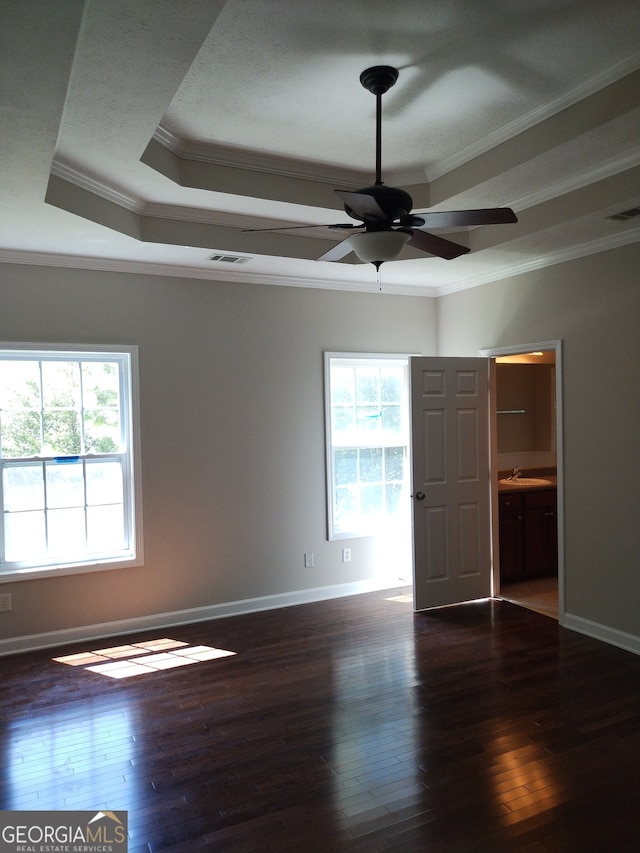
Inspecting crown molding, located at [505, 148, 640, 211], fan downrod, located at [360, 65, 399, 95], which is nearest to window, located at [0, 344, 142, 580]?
fan downrod, located at [360, 65, 399, 95]

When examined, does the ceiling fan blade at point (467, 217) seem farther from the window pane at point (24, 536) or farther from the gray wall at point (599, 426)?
the window pane at point (24, 536)

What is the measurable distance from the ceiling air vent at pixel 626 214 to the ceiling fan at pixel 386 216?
1411 millimetres

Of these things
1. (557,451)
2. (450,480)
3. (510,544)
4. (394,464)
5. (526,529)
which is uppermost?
(557,451)

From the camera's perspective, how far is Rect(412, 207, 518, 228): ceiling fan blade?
2369 millimetres

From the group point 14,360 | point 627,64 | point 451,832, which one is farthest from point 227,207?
point 451,832

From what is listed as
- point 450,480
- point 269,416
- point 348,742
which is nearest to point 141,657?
point 348,742

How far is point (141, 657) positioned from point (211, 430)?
1.71 metres

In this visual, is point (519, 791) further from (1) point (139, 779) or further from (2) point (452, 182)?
(2) point (452, 182)

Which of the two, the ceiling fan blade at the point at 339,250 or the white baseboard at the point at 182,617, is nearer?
the ceiling fan blade at the point at 339,250

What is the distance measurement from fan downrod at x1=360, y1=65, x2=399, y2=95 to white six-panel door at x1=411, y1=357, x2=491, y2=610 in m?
2.46

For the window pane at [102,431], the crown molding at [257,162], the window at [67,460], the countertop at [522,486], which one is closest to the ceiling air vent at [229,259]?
the crown molding at [257,162]

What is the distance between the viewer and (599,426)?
4219 millimetres

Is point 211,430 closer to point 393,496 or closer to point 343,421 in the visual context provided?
point 343,421

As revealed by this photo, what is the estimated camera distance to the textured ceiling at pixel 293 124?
7.04 ft
